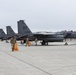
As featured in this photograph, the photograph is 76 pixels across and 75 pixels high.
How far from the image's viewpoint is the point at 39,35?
48.3 m

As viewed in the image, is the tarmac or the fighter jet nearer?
the tarmac

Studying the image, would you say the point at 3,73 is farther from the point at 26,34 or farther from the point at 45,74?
the point at 26,34

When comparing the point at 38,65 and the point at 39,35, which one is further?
→ the point at 39,35

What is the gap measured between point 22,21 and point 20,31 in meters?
2.42

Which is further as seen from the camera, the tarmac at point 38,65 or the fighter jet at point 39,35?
the fighter jet at point 39,35

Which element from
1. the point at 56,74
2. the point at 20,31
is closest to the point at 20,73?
the point at 56,74

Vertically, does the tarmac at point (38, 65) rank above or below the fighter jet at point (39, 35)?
below

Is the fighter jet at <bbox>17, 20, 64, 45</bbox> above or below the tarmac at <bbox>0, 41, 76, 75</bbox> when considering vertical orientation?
above

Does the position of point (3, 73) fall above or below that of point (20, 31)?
below

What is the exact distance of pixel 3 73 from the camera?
10.3 metres

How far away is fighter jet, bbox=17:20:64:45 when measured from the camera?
4697cm

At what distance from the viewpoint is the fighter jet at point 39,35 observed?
47.0m

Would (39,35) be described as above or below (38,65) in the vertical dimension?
above

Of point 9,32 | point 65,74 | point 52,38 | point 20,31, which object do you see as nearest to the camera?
point 65,74
